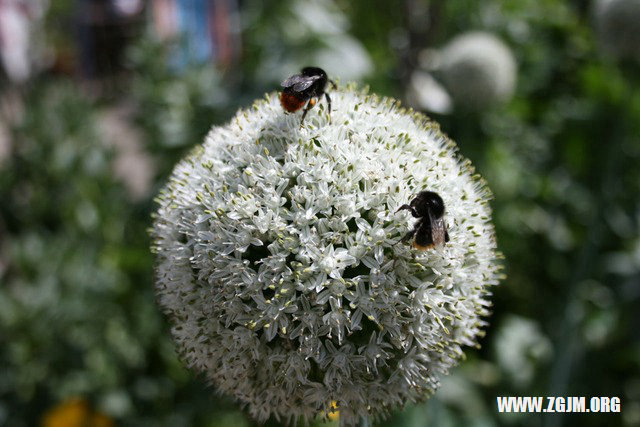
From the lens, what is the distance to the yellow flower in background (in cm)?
323

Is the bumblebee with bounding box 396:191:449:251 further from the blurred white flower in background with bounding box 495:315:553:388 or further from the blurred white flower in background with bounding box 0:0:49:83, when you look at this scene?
the blurred white flower in background with bounding box 0:0:49:83

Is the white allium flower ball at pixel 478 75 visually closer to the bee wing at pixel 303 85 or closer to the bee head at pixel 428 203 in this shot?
the bee wing at pixel 303 85

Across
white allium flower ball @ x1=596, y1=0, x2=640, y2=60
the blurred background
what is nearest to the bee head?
the blurred background

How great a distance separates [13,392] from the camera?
3428mm

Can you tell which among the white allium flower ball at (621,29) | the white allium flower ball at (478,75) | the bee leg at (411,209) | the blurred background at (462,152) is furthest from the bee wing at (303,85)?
the white allium flower ball at (621,29)

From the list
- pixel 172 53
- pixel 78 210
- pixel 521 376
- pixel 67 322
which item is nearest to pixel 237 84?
pixel 172 53

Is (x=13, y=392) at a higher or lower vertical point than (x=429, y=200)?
lower

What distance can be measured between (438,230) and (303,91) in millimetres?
487

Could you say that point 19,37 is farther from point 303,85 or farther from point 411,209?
point 411,209

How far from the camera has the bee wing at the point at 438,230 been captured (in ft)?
4.26

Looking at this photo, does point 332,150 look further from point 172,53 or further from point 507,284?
point 172,53

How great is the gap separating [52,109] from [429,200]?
423 cm

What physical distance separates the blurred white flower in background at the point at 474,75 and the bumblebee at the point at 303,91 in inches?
78.8

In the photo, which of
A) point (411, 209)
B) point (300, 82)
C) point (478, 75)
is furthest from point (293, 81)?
point (478, 75)
